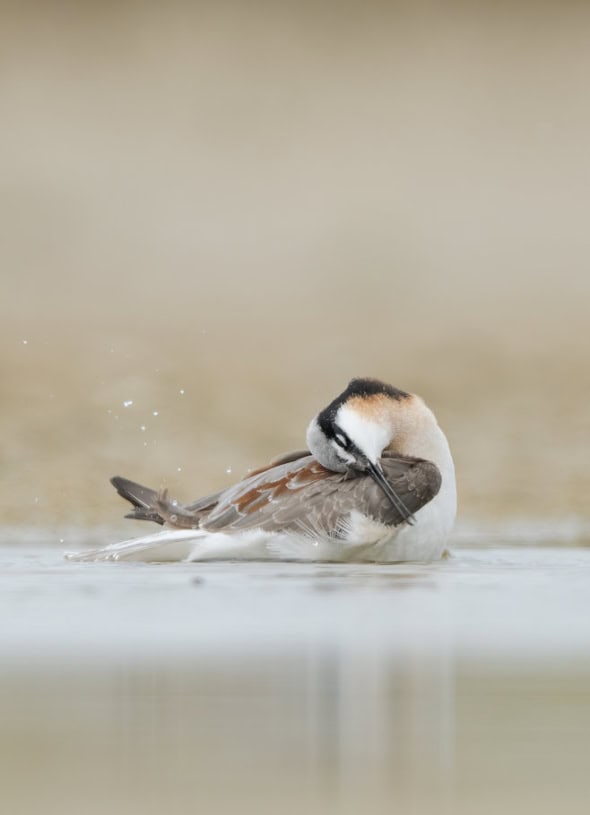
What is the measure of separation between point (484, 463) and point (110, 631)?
586 centimetres

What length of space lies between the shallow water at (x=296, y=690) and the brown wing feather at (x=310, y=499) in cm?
48

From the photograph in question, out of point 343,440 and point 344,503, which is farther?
point 343,440

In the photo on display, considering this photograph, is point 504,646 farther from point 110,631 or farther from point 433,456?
point 433,456

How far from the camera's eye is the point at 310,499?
7.91 metres

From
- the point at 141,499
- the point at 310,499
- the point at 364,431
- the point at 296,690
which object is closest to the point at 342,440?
the point at 364,431

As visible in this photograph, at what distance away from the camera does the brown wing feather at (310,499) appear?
305 inches

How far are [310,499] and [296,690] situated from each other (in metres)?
3.32

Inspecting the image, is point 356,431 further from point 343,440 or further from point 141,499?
point 141,499

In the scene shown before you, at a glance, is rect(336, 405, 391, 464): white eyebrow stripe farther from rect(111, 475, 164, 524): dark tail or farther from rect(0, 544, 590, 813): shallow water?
rect(111, 475, 164, 524): dark tail

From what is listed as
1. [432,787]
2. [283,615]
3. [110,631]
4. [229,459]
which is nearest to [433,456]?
Result: [283,615]

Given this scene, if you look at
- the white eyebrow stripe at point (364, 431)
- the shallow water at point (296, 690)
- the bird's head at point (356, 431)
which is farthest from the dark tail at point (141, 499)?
the shallow water at point (296, 690)

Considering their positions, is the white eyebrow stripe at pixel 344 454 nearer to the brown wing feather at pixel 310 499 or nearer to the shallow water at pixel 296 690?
the brown wing feather at pixel 310 499

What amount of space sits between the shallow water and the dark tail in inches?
40.2

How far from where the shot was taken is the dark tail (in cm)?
837
